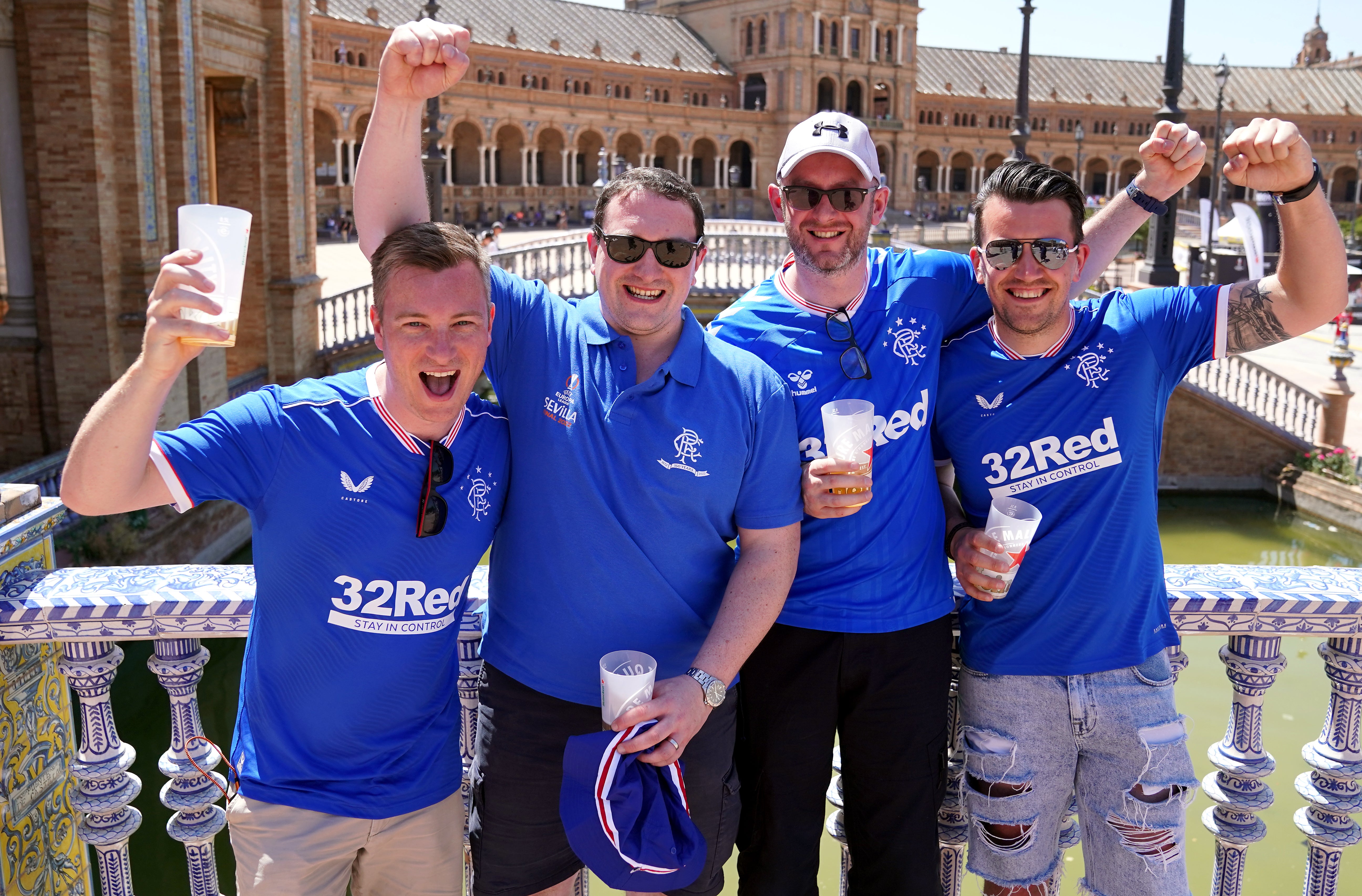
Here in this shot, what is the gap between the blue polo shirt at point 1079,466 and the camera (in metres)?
2.58

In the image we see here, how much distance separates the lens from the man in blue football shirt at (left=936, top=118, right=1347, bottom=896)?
2516mm

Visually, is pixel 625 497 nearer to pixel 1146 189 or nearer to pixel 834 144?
pixel 834 144

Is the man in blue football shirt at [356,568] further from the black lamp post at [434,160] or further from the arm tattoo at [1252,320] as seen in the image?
the black lamp post at [434,160]

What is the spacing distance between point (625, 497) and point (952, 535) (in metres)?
0.90

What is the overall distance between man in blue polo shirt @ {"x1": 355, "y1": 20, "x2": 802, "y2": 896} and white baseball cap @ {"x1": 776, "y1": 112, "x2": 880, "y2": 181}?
460 mm

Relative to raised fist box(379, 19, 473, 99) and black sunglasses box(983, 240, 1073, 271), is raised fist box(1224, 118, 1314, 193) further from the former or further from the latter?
raised fist box(379, 19, 473, 99)

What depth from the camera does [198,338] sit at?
6.50 ft

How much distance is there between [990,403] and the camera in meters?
2.70

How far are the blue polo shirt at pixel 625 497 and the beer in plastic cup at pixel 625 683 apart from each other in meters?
0.14

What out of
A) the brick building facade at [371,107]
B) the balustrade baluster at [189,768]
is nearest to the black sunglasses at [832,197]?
the balustrade baluster at [189,768]

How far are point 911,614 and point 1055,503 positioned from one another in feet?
1.43

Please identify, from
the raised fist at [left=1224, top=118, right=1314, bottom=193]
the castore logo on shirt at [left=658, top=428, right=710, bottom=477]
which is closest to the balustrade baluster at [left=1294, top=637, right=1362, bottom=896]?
the raised fist at [left=1224, top=118, right=1314, bottom=193]

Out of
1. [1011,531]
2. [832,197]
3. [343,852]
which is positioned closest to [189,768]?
[343,852]

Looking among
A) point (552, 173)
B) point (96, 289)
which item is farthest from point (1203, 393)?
point (552, 173)
